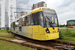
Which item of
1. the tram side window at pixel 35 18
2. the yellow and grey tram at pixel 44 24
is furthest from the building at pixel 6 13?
the yellow and grey tram at pixel 44 24

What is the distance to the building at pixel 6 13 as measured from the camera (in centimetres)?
5050

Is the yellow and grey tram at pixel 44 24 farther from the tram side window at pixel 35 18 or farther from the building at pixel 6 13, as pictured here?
the building at pixel 6 13

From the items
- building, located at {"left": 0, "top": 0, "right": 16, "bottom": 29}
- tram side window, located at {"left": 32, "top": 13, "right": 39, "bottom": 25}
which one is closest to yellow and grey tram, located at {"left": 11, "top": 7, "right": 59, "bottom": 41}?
tram side window, located at {"left": 32, "top": 13, "right": 39, "bottom": 25}

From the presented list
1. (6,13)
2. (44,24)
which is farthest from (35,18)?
(6,13)

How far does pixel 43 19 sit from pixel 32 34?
2229 mm

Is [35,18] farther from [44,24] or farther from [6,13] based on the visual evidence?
[6,13]

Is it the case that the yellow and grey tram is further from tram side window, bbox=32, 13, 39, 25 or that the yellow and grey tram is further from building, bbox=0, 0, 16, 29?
building, bbox=0, 0, 16, 29

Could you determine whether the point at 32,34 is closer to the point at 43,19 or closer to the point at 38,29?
the point at 38,29

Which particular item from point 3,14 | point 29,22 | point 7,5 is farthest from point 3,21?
point 29,22

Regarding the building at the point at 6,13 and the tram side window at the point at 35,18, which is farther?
the building at the point at 6,13

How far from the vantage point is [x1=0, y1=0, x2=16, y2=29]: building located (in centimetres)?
5050

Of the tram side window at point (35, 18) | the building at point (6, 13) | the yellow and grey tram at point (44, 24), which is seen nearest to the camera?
the yellow and grey tram at point (44, 24)

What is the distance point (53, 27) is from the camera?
29.4ft

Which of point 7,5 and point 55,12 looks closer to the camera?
point 55,12
